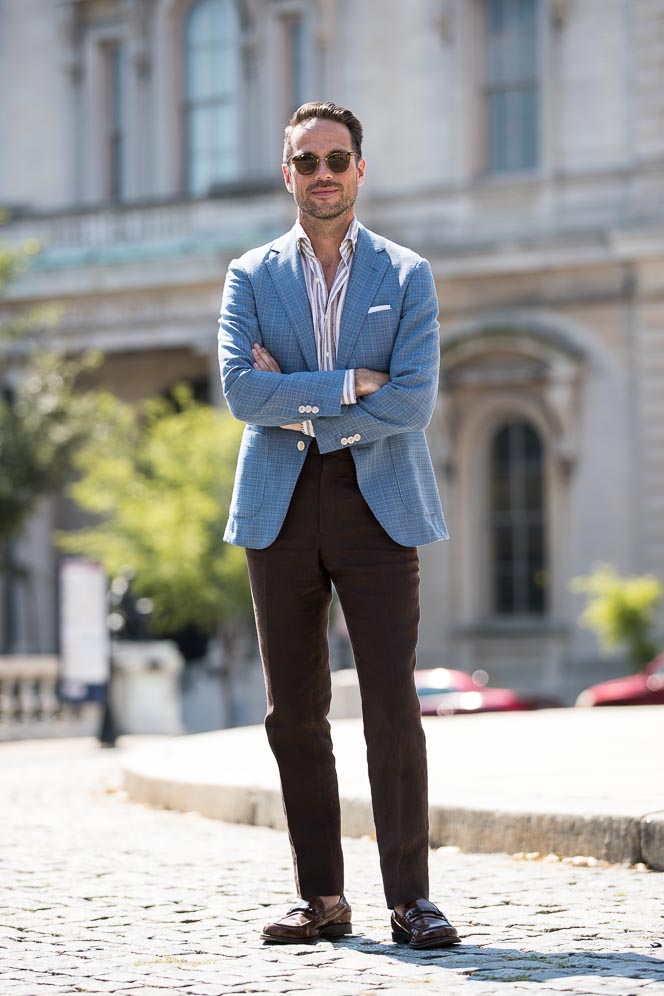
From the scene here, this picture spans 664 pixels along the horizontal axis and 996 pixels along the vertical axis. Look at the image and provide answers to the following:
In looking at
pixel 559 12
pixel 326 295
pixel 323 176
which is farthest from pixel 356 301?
pixel 559 12

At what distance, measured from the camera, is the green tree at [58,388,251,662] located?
26.7 m

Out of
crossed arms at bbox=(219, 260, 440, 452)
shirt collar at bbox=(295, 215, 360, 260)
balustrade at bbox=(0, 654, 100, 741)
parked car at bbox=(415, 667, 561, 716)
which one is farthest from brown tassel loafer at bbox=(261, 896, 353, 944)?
balustrade at bbox=(0, 654, 100, 741)

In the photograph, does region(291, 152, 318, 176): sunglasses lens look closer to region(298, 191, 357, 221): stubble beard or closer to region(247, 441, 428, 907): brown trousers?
region(298, 191, 357, 221): stubble beard

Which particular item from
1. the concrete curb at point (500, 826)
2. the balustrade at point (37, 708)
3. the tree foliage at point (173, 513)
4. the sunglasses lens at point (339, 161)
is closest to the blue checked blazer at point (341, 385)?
the sunglasses lens at point (339, 161)

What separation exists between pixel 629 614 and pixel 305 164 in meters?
20.7

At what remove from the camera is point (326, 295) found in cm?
583

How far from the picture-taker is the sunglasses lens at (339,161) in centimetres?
571

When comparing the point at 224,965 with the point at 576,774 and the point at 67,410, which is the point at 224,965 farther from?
the point at 67,410

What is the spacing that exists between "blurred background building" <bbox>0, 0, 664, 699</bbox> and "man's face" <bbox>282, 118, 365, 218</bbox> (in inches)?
871

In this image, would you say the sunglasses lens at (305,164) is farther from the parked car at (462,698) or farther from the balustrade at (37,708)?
the balustrade at (37,708)

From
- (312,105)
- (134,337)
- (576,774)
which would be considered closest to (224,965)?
(312,105)

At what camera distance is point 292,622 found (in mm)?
5688

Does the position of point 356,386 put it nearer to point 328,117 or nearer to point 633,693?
point 328,117

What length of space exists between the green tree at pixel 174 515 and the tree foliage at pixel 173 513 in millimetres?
14
